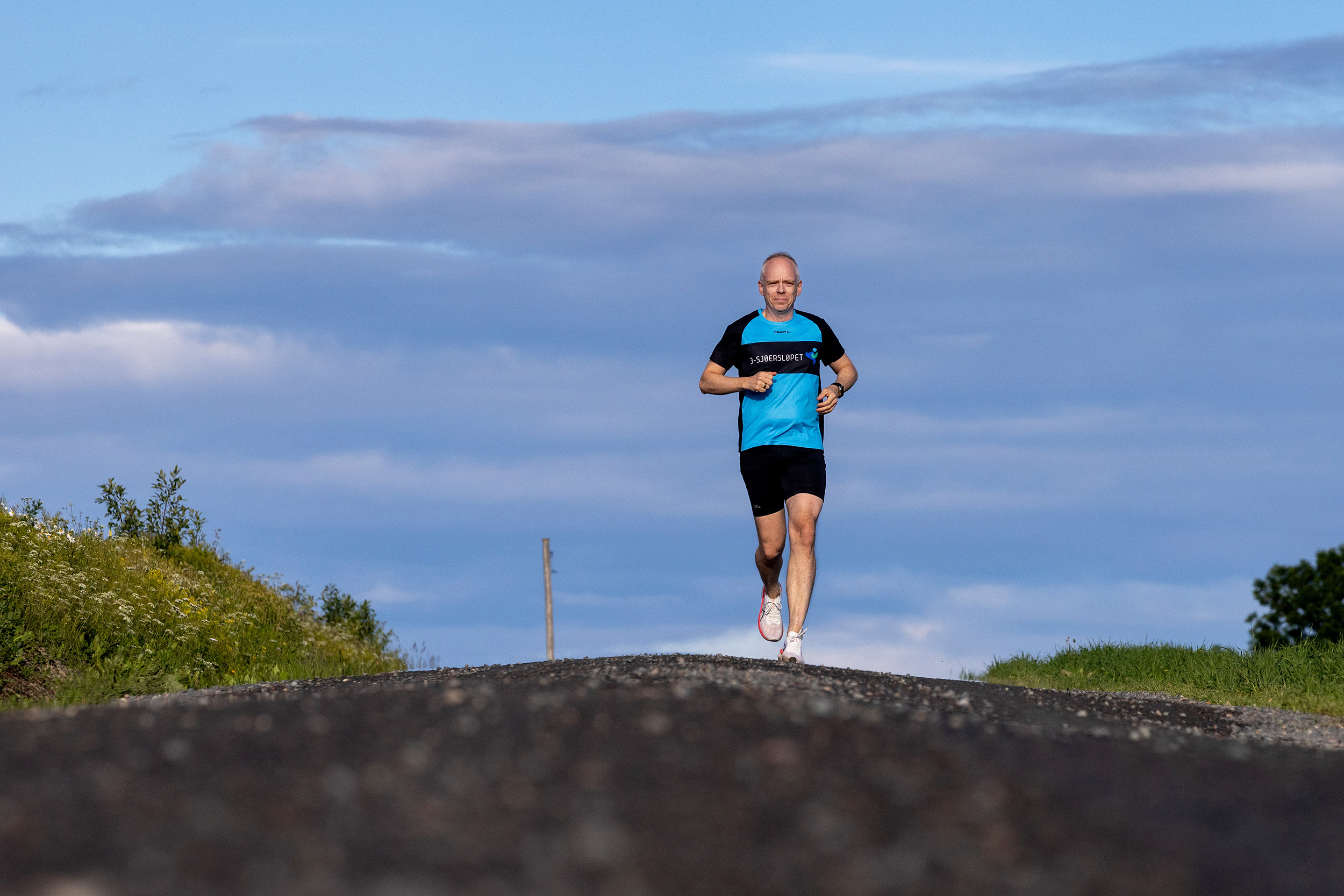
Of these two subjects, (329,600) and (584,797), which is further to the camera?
(329,600)

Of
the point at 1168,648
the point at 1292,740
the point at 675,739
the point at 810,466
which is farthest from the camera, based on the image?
the point at 1168,648

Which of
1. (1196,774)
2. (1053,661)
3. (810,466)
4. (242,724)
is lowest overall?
(1196,774)

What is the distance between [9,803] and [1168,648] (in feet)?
47.0

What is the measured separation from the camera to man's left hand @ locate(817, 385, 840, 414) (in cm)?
1065

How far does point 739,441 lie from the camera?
11.1 m

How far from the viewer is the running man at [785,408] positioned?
10508 millimetres

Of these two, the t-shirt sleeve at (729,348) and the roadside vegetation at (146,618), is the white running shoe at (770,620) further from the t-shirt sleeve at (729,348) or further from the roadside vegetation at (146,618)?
the roadside vegetation at (146,618)

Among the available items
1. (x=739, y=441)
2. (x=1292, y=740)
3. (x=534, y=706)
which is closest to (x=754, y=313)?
(x=739, y=441)

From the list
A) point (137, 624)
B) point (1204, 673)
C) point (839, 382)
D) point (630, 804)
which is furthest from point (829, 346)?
point (137, 624)

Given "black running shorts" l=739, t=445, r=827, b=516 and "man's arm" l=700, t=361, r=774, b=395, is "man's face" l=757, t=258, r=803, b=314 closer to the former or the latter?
"man's arm" l=700, t=361, r=774, b=395

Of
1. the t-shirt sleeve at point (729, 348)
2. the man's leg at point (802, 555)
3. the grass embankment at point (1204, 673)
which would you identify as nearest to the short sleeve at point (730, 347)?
the t-shirt sleeve at point (729, 348)

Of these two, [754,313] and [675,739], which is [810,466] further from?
[675,739]

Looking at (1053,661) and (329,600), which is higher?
(329,600)

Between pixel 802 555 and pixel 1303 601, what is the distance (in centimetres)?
1119
